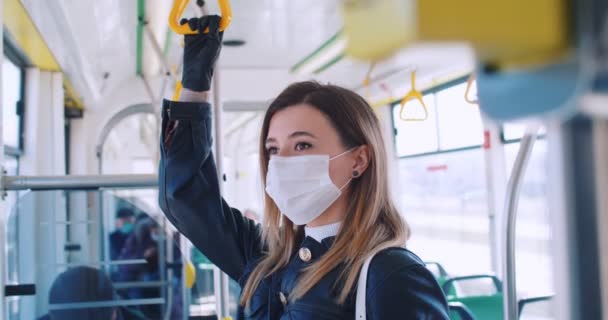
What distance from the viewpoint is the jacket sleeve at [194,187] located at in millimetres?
1584

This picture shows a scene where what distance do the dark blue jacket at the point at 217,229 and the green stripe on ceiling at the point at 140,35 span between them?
6.38 feet

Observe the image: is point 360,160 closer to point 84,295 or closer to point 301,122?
point 301,122

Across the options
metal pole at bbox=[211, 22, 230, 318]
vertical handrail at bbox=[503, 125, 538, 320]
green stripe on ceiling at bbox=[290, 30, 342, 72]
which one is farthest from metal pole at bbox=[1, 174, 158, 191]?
green stripe on ceiling at bbox=[290, 30, 342, 72]

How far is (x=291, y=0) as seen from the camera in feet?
12.1

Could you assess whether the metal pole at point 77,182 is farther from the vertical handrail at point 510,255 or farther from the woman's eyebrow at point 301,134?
the vertical handrail at point 510,255

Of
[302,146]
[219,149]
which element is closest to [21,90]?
[219,149]

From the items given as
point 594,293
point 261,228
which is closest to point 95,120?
point 261,228

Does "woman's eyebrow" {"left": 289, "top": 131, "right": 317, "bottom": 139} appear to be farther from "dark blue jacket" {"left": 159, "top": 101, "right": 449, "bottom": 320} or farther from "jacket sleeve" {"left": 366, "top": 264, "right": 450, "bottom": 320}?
"jacket sleeve" {"left": 366, "top": 264, "right": 450, "bottom": 320}

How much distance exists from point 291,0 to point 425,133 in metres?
2.63

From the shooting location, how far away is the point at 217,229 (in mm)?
1602

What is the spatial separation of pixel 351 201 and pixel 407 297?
0.38 metres

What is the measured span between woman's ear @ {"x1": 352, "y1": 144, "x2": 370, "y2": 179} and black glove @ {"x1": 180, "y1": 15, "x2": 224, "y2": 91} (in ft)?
1.46

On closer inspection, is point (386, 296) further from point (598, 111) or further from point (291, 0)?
point (291, 0)

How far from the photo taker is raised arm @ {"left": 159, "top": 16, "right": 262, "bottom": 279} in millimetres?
1581
